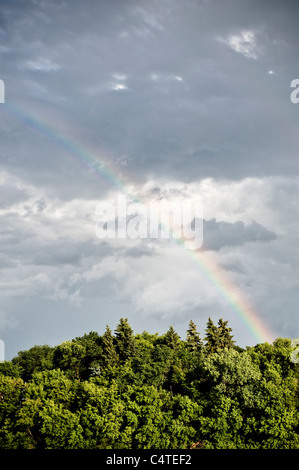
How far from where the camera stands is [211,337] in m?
114

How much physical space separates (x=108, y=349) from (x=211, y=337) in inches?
1143

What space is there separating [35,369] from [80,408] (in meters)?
45.8

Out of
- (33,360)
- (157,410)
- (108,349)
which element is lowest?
(157,410)

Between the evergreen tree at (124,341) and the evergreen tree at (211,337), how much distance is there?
21.3 metres

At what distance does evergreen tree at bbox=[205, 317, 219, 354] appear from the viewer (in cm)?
11306

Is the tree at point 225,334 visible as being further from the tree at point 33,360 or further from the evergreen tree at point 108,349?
the tree at point 33,360

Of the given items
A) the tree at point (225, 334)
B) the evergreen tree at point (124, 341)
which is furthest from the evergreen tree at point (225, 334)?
the evergreen tree at point (124, 341)

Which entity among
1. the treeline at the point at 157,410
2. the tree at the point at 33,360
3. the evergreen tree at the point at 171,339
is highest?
the evergreen tree at the point at 171,339

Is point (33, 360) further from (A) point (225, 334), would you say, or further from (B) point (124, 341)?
(A) point (225, 334)

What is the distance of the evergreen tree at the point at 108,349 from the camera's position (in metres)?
102

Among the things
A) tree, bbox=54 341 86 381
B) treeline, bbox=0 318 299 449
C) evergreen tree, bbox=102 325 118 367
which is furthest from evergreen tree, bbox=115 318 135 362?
treeline, bbox=0 318 299 449

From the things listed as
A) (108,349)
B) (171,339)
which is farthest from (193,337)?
(108,349)

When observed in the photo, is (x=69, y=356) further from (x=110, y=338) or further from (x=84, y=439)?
(x=84, y=439)
